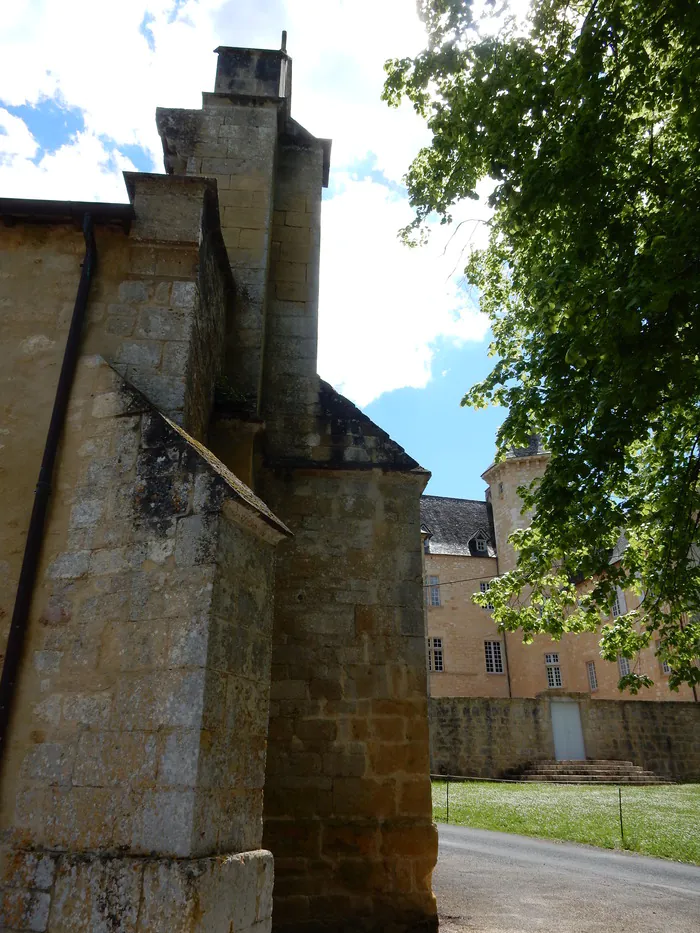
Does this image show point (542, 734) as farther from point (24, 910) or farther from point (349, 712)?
point (24, 910)

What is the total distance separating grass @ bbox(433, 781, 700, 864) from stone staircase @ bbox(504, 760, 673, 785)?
1611 mm

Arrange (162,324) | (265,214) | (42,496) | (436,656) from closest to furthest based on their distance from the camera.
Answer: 1. (42,496)
2. (162,324)
3. (265,214)
4. (436,656)

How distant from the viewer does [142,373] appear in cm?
498

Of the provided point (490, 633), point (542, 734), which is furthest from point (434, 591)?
point (542, 734)

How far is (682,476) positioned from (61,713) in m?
6.27

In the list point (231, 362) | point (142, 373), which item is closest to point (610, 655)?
point (231, 362)

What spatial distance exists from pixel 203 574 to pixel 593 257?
15.3 ft

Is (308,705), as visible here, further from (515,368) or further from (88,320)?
(515,368)

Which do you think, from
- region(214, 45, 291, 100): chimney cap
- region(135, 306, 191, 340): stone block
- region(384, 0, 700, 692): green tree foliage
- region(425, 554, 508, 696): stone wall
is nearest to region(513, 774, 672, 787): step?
region(425, 554, 508, 696): stone wall

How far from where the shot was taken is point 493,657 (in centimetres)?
3603

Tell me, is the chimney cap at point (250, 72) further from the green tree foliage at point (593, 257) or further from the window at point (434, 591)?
the window at point (434, 591)

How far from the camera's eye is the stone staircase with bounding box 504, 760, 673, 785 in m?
21.5

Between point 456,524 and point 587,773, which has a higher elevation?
point 456,524

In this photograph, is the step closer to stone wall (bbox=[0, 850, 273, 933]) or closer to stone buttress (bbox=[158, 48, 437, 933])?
stone buttress (bbox=[158, 48, 437, 933])
